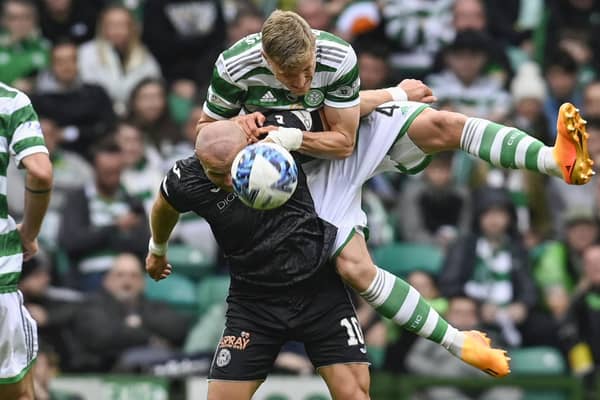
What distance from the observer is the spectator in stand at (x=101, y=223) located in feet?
37.2

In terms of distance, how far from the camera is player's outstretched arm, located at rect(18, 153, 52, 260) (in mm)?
7098

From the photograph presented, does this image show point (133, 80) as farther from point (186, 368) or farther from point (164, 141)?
point (186, 368)

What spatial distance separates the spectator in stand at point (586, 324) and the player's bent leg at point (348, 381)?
4.19 m

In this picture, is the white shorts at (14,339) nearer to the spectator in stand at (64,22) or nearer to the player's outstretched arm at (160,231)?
the player's outstretched arm at (160,231)

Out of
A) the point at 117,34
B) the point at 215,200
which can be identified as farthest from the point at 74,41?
the point at 215,200

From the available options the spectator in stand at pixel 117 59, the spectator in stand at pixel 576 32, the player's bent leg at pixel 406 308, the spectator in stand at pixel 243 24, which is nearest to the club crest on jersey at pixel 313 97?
the player's bent leg at pixel 406 308

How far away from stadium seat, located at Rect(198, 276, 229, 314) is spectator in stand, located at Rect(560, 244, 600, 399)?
8.29 ft

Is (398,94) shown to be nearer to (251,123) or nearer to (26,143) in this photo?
(251,123)

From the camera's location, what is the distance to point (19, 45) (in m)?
12.7

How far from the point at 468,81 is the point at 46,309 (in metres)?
4.18

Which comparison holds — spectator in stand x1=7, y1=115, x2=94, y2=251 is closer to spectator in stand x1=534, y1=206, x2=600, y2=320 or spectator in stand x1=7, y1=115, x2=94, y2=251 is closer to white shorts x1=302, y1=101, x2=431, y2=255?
spectator in stand x1=534, y1=206, x2=600, y2=320

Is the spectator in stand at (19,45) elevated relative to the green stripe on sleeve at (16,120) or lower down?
lower down

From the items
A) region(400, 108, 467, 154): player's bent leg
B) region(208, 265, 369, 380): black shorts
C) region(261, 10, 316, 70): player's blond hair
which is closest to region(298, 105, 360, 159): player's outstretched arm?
region(400, 108, 467, 154): player's bent leg

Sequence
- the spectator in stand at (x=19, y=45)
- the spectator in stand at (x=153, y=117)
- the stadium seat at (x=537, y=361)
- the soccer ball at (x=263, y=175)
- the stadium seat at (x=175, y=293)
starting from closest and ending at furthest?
the soccer ball at (x=263, y=175), the stadium seat at (x=537, y=361), the stadium seat at (x=175, y=293), the spectator in stand at (x=153, y=117), the spectator in stand at (x=19, y=45)
